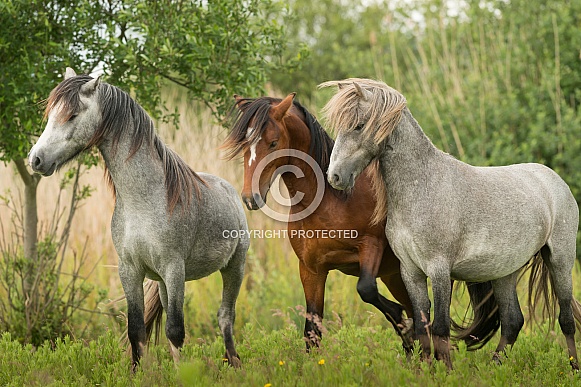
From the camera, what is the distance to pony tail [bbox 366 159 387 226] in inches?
175

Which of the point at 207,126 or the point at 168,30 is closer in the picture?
the point at 168,30

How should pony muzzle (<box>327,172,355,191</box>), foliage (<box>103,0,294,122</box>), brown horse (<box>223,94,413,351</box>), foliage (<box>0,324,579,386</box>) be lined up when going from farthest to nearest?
foliage (<box>103,0,294,122</box>)
brown horse (<box>223,94,413,351</box>)
pony muzzle (<box>327,172,355,191</box>)
foliage (<box>0,324,579,386</box>)

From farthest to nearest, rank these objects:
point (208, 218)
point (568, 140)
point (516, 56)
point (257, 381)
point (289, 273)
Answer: point (516, 56) < point (568, 140) < point (289, 273) < point (208, 218) < point (257, 381)

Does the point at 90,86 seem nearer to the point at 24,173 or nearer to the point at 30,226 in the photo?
the point at 24,173

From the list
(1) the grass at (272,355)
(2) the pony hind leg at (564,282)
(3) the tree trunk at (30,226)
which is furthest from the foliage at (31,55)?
(2) the pony hind leg at (564,282)

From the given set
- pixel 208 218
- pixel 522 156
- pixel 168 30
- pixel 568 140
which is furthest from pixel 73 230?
pixel 568 140

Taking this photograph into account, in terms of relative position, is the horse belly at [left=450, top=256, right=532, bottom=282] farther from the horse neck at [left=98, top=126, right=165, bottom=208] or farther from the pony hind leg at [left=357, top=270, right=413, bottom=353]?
the horse neck at [left=98, top=126, right=165, bottom=208]

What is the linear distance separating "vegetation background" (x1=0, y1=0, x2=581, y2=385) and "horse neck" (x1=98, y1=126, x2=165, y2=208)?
106cm

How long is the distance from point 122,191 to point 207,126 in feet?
18.8

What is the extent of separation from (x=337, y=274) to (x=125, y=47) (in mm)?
3726

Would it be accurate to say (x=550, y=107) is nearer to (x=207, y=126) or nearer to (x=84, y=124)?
(x=207, y=126)

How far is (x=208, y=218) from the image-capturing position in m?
4.73

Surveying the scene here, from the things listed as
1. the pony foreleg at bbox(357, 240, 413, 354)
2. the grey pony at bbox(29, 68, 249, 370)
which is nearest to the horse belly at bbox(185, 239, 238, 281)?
the grey pony at bbox(29, 68, 249, 370)

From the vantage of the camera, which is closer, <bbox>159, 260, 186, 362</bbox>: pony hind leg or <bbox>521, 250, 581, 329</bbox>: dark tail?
<bbox>159, 260, 186, 362</bbox>: pony hind leg
